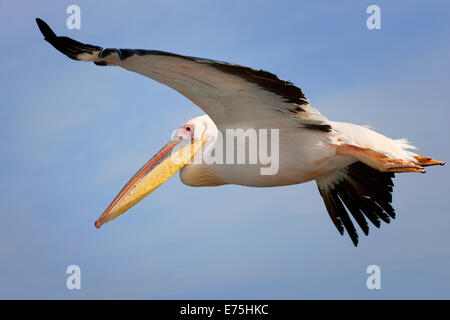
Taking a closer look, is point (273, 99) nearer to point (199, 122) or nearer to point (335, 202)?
point (199, 122)

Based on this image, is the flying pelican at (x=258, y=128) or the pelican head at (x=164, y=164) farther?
the pelican head at (x=164, y=164)

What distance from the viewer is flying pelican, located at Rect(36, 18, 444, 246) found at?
5.16 m

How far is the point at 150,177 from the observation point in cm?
712

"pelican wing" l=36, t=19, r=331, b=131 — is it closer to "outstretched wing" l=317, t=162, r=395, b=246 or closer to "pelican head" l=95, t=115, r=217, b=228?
"pelican head" l=95, t=115, r=217, b=228

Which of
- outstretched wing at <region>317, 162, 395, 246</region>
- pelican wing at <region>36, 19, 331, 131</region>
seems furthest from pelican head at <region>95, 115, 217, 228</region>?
outstretched wing at <region>317, 162, 395, 246</region>

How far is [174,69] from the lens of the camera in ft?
17.1

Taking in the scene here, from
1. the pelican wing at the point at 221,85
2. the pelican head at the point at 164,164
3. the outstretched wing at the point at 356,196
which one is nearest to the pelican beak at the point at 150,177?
the pelican head at the point at 164,164

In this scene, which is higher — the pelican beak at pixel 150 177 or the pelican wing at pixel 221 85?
the pelican wing at pixel 221 85

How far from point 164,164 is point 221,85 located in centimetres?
191

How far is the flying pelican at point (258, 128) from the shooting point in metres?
5.16

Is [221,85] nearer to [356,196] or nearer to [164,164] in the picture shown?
[164,164]

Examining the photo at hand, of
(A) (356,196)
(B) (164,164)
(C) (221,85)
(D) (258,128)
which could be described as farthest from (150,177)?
(A) (356,196)

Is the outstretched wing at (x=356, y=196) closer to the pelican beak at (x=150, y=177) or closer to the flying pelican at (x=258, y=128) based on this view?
the flying pelican at (x=258, y=128)

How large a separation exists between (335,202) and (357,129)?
1246 millimetres
